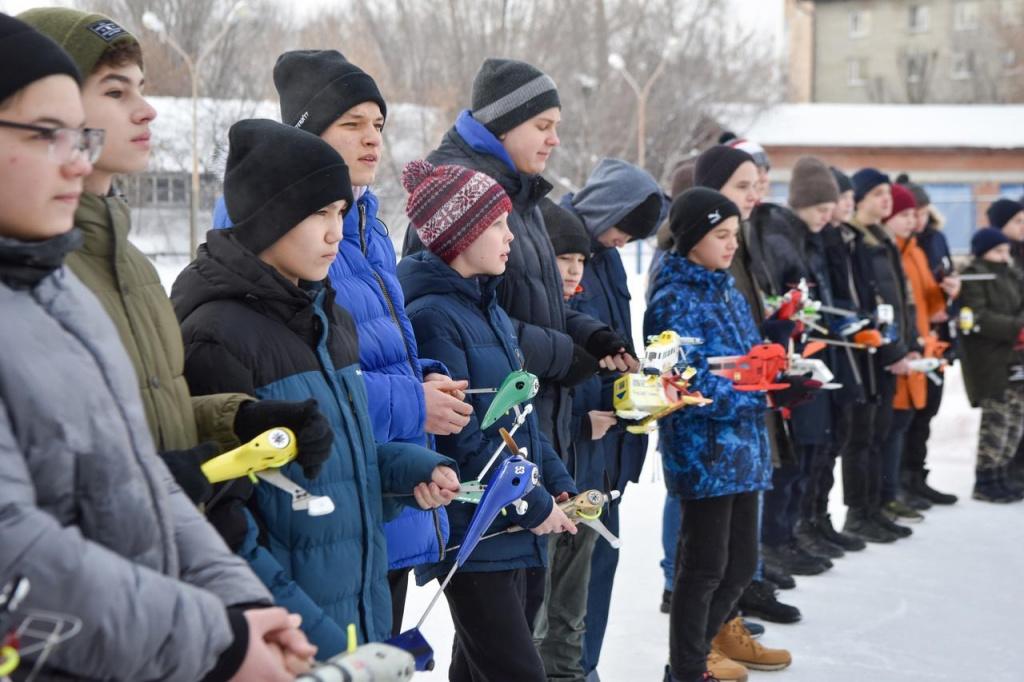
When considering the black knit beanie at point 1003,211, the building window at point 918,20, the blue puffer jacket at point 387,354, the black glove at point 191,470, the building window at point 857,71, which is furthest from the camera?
the building window at point 857,71

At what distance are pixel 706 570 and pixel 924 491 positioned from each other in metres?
4.10

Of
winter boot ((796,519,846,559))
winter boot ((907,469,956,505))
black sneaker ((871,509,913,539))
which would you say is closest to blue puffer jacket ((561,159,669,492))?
winter boot ((796,519,846,559))

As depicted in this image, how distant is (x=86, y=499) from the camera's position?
1.47 metres

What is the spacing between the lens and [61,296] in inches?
59.8

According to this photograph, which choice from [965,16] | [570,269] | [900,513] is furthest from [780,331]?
[965,16]

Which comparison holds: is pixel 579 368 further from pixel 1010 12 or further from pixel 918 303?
pixel 1010 12

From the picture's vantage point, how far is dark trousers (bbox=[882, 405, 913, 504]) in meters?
7.10

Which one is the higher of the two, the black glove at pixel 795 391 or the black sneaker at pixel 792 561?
the black glove at pixel 795 391

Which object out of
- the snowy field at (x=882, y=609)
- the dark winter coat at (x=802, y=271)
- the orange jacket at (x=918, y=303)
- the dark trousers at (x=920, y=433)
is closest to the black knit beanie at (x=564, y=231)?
the snowy field at (x=882, y=609)

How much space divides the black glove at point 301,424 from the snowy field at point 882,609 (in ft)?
7.36

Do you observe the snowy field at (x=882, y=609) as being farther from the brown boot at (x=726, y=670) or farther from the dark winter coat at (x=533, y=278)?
the dark winter coat at (x=533, y=278)

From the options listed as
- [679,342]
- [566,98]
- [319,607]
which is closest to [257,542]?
[319,607]

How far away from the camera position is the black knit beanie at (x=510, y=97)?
12.5 feet

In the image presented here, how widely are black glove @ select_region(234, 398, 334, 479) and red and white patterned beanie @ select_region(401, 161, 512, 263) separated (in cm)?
133
